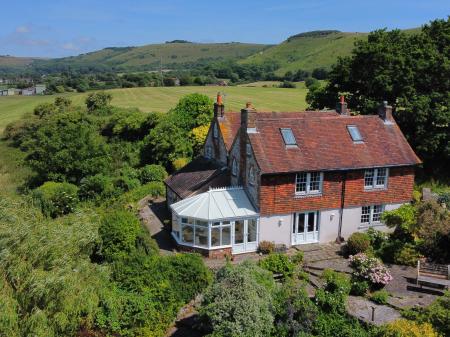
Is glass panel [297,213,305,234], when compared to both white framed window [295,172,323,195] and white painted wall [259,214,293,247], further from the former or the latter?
white framed window [295,172,323,195]

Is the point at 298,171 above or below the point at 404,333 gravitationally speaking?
above

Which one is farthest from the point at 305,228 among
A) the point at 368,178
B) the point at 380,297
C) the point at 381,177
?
the point at 380,297

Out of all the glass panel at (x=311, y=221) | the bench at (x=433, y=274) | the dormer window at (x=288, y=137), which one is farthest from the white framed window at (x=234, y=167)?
the bench at (x=433, y=274)

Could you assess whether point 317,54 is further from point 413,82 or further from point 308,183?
point 308,183

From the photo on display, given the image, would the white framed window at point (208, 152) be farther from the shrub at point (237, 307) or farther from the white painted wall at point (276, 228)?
the shrub at point (237, 307)

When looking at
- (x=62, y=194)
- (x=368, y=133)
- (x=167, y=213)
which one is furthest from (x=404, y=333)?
(x=62, y=194)

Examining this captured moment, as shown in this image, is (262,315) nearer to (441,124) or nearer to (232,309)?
(232,309)

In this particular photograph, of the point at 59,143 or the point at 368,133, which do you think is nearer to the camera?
the point at 368,133
